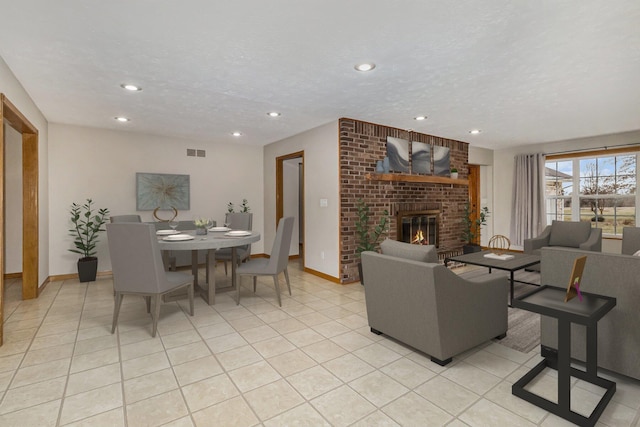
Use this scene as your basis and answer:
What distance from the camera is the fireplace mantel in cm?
469

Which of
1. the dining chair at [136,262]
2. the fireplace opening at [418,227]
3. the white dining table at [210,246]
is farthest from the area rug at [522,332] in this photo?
the dining chair at [136,262]

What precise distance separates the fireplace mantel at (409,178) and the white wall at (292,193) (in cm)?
221

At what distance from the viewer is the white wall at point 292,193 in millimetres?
6398

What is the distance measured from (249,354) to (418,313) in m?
1.31

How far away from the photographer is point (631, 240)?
4.18 meters

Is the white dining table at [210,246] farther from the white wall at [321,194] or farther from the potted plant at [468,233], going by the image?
the potted plant at [468,233]

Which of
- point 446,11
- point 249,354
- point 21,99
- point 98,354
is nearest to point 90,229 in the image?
point 21,99

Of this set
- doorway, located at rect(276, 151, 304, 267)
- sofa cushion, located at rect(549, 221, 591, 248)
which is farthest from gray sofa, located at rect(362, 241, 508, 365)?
doorway, located at rect(276, 151, 304, 267)

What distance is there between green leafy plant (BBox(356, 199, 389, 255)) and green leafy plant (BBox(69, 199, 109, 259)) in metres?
3.80

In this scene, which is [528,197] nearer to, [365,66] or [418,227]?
[418,227]

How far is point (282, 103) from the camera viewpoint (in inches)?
148

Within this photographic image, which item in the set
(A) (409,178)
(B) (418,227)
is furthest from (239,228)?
(B) (418,227)

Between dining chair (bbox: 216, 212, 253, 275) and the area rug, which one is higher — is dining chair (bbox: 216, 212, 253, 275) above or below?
above

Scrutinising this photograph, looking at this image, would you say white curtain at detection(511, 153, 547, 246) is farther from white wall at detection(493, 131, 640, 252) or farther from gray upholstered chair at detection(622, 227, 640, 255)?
gray upholstered chair at detection(622, 227, 640, 255)
